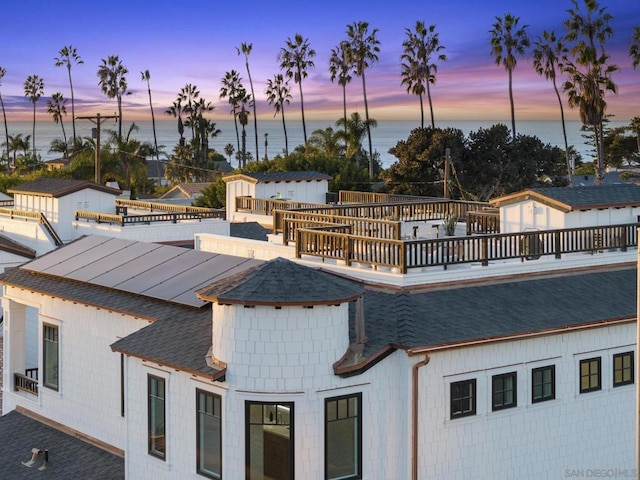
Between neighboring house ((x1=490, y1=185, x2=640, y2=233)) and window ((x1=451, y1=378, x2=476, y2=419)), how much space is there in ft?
27.7

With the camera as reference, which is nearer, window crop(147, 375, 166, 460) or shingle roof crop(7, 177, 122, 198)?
window crop(147, 375, 166, 460)

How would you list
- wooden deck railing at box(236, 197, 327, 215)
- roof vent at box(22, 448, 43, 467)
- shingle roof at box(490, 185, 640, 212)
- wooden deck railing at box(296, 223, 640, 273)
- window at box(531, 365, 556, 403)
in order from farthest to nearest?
wooden deck railing at box(236, 197, 327, 215), shingle roof at box(490, 185, 640, 212), roof vent at box(22, 448, 43, 467), wooden deck railing at box(296, 223, 640, 273), window at box(531, 365, 556, 403)

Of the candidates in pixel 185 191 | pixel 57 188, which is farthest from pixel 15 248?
pixel 185 191

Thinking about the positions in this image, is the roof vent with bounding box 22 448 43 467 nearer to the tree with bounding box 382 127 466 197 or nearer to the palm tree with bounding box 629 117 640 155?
the tree with bounding box 382 127 466 197

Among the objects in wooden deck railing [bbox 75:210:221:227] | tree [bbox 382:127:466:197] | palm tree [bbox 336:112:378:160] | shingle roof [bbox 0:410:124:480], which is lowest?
shingle roof [bbox 0:410:124:480]

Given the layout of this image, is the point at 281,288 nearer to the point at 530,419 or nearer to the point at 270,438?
the point at 270,438

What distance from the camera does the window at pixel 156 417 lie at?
2002 cm

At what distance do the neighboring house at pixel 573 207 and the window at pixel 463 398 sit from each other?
8432 millimetres

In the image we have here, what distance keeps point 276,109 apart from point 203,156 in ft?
32.5

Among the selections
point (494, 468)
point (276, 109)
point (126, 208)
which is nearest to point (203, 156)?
point (276, 109)

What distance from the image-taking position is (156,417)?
20.2 meters

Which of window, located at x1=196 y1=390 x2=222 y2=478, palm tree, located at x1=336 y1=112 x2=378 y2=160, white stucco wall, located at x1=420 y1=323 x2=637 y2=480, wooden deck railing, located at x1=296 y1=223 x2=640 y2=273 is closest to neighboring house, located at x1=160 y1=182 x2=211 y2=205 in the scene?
palm tree, located at x1=336 y1=112 x2=378 y2=160

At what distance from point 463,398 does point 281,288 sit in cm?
429

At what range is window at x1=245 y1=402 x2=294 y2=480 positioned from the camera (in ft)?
58.4
